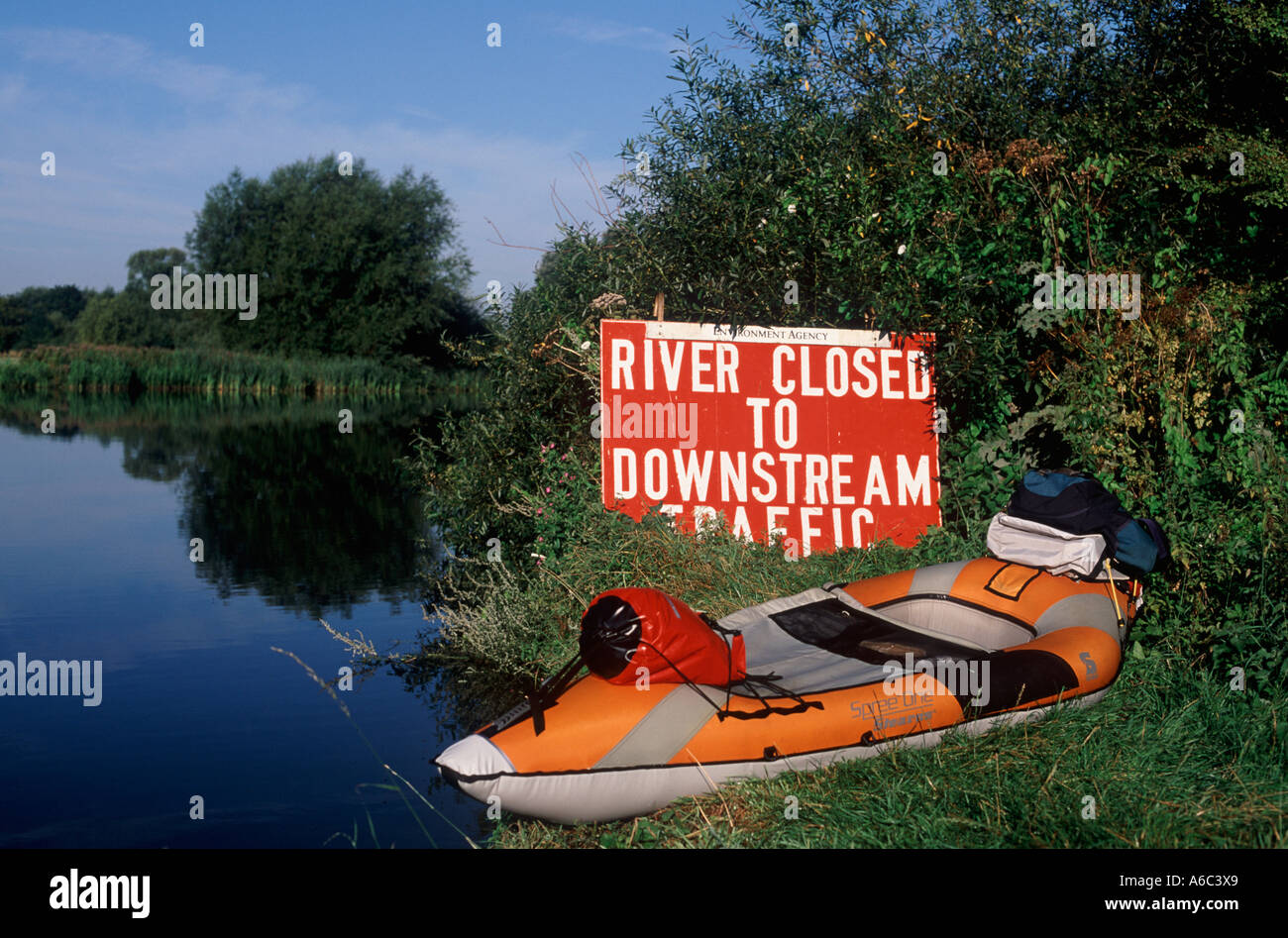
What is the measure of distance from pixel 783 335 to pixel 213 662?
4836mm

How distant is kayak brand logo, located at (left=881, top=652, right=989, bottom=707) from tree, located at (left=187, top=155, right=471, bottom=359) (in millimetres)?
45427

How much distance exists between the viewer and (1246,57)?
812cm

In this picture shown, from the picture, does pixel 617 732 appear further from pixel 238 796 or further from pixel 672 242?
pixel 672 242

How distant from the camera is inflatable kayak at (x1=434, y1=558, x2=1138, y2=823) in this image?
14.2ft

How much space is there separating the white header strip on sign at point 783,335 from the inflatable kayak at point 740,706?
297cm

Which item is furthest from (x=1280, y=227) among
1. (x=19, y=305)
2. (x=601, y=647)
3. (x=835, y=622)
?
(x=19, y=305)

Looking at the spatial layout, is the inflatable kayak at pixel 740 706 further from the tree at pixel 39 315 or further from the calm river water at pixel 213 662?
the tree at pixel 39 315

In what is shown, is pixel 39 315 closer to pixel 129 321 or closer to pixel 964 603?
pixel 129 321

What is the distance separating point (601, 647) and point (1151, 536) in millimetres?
2893

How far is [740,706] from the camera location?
465cm

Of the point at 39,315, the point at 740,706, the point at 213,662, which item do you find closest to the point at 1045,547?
the point at 740,706

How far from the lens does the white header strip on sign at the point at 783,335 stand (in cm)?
807
